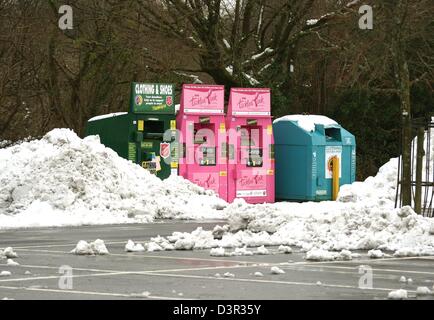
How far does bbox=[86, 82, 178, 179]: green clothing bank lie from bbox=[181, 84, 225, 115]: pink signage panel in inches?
14.6

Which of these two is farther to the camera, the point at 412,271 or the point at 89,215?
the point at 89,215

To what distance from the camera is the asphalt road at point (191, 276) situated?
32.0 ft

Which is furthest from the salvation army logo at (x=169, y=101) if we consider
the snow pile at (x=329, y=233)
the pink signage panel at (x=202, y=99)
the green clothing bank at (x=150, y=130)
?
the snow pile at (x=329, y=233)

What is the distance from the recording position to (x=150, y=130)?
24.6 meters

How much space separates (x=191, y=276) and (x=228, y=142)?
14273 millimetres

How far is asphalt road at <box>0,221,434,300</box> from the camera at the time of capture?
9742 mm

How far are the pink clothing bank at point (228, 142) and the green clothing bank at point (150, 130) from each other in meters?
0.33

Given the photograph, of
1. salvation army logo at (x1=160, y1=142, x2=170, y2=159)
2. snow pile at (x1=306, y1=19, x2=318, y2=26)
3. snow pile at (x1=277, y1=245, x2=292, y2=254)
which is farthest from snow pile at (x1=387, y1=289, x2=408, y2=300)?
snow pile at (x1=306, y1=19, x2=318, y2=26)

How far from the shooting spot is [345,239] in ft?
47.9

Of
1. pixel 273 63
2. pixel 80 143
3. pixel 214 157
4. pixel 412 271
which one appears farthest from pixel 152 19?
pixel 412 271

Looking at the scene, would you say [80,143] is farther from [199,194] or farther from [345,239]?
[345,239]

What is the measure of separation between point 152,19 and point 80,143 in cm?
1108

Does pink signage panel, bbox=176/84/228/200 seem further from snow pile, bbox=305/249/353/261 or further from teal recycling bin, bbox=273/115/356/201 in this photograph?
snow pile, bbox=305/249/353/261

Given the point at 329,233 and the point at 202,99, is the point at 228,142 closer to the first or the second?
the point at 202,99
